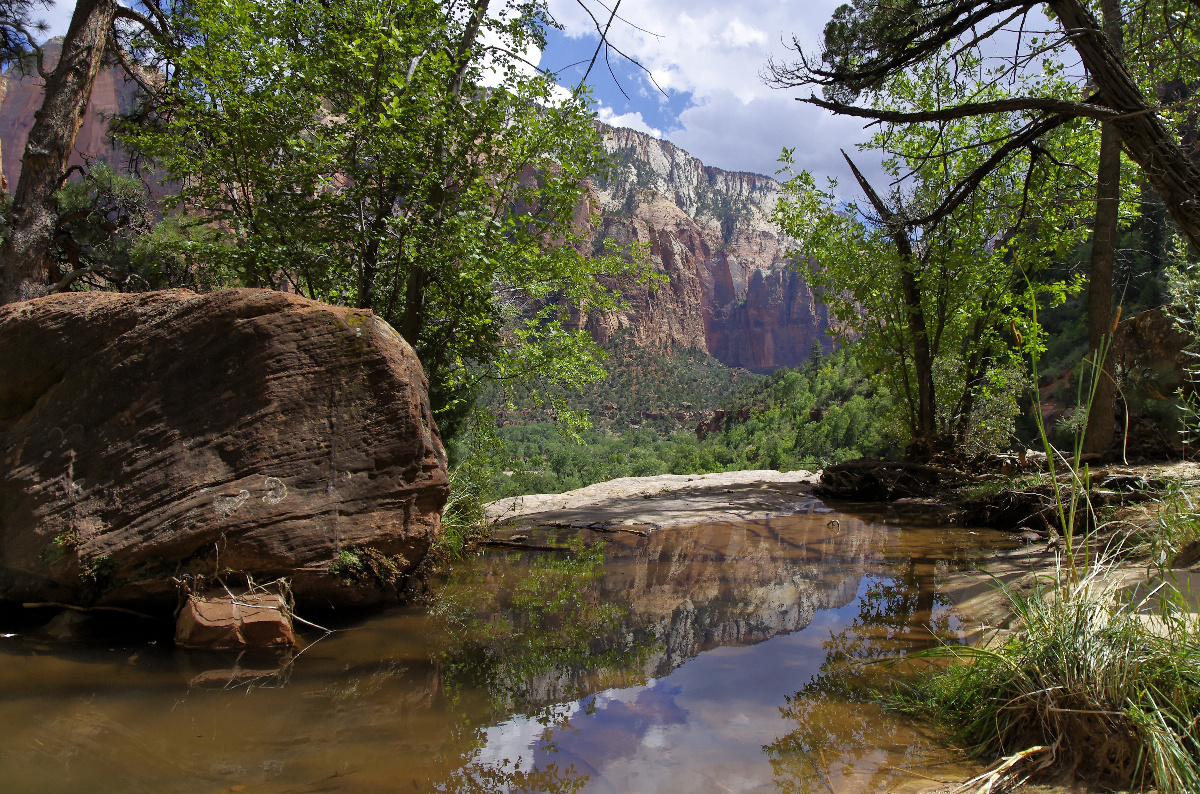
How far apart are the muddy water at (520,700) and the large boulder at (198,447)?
1.64 feet

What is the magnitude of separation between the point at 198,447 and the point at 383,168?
9.81ft

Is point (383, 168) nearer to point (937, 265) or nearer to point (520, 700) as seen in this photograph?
point (520, 700)

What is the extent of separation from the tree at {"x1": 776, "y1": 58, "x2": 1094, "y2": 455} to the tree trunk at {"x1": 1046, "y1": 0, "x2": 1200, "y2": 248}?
15.1 ft

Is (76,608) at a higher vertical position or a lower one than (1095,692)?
lower

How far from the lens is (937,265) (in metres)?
9.68

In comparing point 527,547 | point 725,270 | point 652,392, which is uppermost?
point 725,270

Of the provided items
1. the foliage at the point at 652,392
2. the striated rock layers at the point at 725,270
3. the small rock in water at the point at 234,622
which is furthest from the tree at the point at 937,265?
the striated rock layers at the point at 725,270

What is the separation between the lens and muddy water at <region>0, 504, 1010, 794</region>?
236cm

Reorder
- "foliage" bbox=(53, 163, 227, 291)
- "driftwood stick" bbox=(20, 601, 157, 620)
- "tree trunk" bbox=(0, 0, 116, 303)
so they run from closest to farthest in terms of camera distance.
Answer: "driftwood stick" bbox=(20, 601, 157, 620)
"tree trunk" bbox=(0, 0, 116, 303)
"foliage" bbox=(53, 163, 227, 291)

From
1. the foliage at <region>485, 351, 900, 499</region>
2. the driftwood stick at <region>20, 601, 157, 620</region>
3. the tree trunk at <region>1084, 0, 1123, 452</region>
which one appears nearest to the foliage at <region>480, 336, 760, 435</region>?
the foliage at <region>485, 351, 900, 499</region>

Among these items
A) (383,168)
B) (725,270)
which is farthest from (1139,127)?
(725,270)

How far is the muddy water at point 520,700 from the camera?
2359 millimetres

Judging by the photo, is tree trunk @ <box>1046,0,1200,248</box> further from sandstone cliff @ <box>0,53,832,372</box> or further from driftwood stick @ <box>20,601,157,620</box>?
sandstone cliff @ <box>0,53,832,372</box>

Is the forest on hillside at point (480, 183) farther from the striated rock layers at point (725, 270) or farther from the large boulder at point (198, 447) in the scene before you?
the striated rock layers at point (725, 270)
